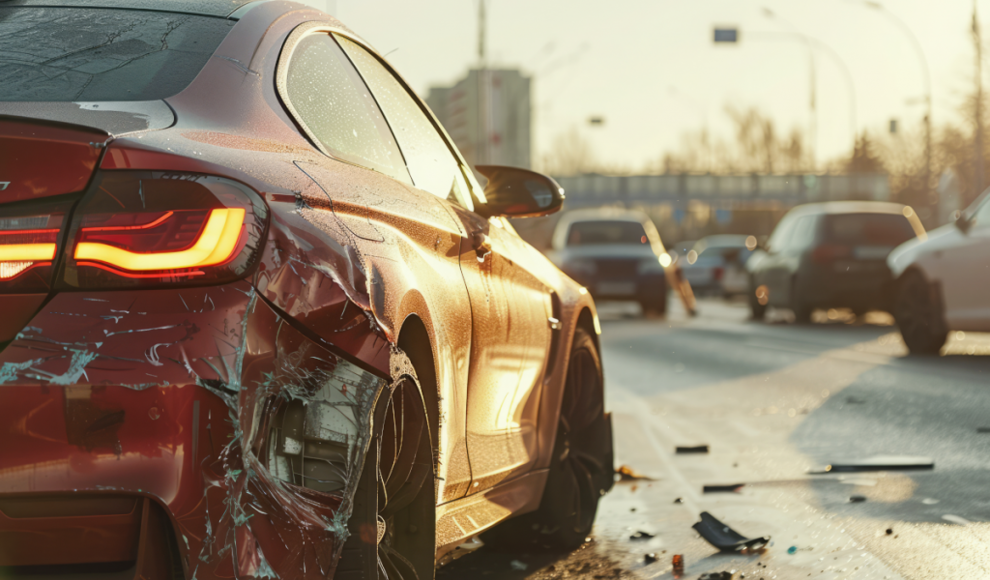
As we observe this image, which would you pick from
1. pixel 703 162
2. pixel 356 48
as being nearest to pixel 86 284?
pixel 356 48

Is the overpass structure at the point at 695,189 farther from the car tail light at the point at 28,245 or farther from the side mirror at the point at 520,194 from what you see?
the car tail light at the point at 28,245

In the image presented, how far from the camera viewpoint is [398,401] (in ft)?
9.86

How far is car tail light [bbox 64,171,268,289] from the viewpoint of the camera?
2482mm

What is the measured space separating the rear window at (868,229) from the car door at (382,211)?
58.0 ft

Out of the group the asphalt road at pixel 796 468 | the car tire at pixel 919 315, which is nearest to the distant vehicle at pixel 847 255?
the asphalt road at pixel 796 468

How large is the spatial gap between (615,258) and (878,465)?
1716 centimetres

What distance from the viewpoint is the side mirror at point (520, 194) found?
15.0 ft

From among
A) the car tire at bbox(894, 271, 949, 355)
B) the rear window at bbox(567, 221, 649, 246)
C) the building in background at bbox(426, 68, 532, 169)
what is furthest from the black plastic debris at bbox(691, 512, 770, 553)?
the building in background at bbox(426, 68, 532, 169)

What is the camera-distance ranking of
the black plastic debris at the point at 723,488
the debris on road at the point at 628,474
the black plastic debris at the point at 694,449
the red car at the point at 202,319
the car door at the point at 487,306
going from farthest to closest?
1. the black plastic debris at the point at 694,449
2. the debris on road at the point at 628,474
3. the black plastic debris at the point at 723,488
4. the car door at the point at 487,306
5. the red car at the point at 202,319

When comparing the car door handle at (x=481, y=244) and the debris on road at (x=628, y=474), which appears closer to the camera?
the car door handle at (x=481, y=244)

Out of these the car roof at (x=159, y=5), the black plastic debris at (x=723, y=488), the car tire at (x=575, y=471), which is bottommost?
the black plastic debris at (x=723, y=488)

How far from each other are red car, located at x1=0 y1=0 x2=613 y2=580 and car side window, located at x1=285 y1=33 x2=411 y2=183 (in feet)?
0.07

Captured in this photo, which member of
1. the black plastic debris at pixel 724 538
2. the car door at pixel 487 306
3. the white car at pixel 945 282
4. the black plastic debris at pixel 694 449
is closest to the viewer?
the car door at pixel 487 306

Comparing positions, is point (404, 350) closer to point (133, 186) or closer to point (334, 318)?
point (334, 318)
